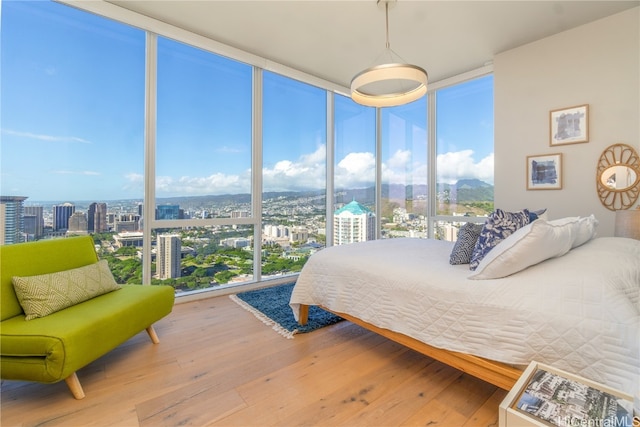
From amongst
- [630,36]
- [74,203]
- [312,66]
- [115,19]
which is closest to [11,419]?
[74,203]

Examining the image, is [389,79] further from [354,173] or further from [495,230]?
[354,173]

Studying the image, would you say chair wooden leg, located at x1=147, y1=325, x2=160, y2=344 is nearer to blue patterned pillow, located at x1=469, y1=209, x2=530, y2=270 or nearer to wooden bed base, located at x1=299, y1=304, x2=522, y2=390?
wooden bed base, located at x1=299, y1=304, x2=522, y2=390

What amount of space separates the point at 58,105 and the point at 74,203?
86 cm

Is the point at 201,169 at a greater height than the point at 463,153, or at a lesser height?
lesser

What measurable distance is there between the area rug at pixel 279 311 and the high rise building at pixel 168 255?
690 mm

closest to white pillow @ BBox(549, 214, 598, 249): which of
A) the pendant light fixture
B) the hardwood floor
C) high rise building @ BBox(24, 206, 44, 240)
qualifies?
the hardwood floor

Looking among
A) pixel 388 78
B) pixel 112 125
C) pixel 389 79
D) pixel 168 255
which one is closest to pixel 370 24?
pixel 389 79

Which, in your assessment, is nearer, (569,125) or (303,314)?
(303,314)

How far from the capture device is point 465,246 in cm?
188

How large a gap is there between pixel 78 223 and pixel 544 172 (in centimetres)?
479

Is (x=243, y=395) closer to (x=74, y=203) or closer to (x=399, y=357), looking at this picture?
(x=399, y=357)

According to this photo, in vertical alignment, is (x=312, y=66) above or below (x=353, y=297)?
above

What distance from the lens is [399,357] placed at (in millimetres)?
1961

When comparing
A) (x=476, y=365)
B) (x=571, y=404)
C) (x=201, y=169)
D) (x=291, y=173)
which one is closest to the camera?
(x=571, y=404)
